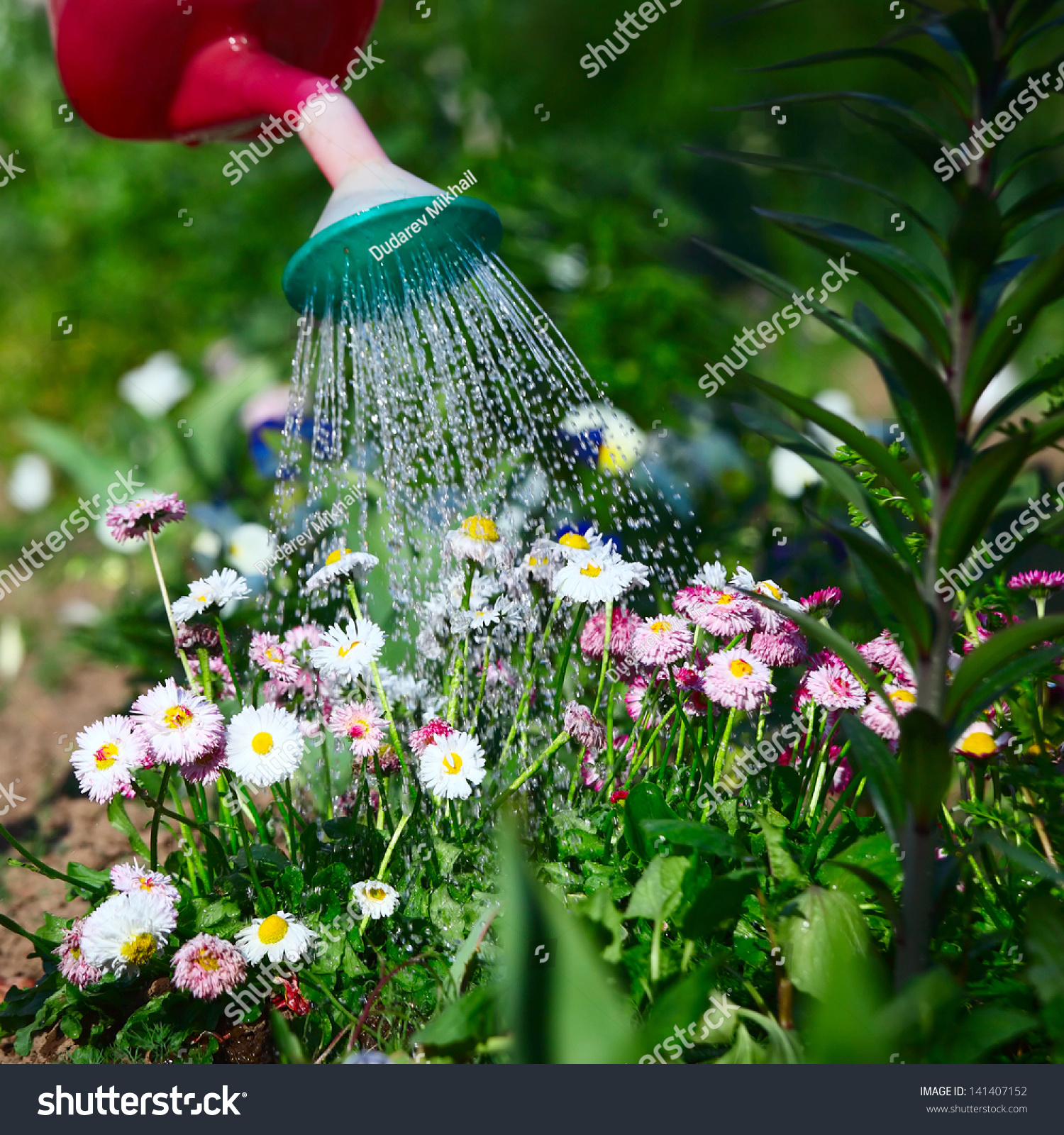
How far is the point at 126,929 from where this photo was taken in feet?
3.52

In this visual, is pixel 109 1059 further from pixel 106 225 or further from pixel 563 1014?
pixel 106 225

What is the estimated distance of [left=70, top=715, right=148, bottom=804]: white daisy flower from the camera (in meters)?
1.14

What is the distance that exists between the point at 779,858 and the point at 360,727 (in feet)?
1.64

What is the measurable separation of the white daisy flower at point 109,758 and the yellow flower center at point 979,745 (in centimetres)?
95

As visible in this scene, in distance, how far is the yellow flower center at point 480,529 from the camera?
133 centimetres

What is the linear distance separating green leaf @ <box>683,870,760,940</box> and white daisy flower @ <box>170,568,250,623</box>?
68 centimetres

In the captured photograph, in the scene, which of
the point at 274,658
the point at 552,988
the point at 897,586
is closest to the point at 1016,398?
the point at 897,586

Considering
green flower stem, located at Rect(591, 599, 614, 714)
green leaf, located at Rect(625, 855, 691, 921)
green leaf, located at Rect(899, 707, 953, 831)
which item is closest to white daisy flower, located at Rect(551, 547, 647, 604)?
green flower stem, located at Rect(591, 599, 614, 714)

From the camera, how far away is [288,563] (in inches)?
73.3

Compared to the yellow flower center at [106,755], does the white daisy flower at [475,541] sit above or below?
above

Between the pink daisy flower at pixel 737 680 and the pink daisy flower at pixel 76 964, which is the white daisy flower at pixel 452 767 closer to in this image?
the pink daisy flower at pixel 737 680

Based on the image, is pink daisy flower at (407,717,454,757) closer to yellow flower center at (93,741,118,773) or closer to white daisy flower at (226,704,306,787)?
white daisy flower at (226,704,306,787)

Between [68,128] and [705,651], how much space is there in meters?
3.54

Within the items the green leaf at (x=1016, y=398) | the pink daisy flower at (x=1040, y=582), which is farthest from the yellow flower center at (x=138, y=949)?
the pink daisy flower at (x=1040, y=582)
